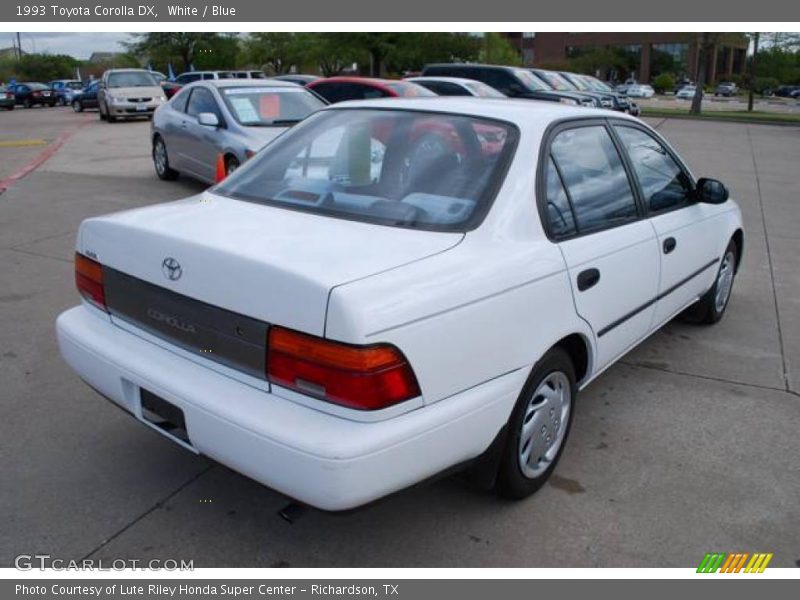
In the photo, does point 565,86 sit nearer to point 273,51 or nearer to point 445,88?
point 445,88

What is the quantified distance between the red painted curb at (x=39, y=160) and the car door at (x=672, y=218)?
9.19m

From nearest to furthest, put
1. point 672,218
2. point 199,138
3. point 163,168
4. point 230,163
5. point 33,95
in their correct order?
point 672,218, point 230,163, point 199,138, point 163,168, point 33,95

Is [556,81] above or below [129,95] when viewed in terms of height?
above

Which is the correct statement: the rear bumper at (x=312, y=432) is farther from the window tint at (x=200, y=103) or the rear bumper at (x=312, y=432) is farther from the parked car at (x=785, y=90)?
the parked car at (x=785, y=90)

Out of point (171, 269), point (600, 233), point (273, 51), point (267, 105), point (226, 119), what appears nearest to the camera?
point (171, 269)

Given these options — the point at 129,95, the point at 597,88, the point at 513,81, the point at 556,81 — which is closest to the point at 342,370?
the point at 513,81

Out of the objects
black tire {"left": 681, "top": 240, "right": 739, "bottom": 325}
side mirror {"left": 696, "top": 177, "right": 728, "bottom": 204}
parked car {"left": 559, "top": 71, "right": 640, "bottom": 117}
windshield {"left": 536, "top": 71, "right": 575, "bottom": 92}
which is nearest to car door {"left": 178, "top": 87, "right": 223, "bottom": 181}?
black tire {"left": 681, "top": 240, "right": 739, "bottom": 325}

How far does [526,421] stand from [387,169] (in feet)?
4.06

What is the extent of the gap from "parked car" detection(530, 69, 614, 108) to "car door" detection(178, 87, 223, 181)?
13207 millimetres

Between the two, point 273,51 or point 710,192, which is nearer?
point 710,192

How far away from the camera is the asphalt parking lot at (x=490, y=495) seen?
2816mm

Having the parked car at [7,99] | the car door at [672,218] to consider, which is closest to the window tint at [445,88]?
the car door at [672,218]

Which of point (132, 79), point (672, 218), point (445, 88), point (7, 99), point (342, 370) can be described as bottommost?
point (342, 370)

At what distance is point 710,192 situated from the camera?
4445 mm
